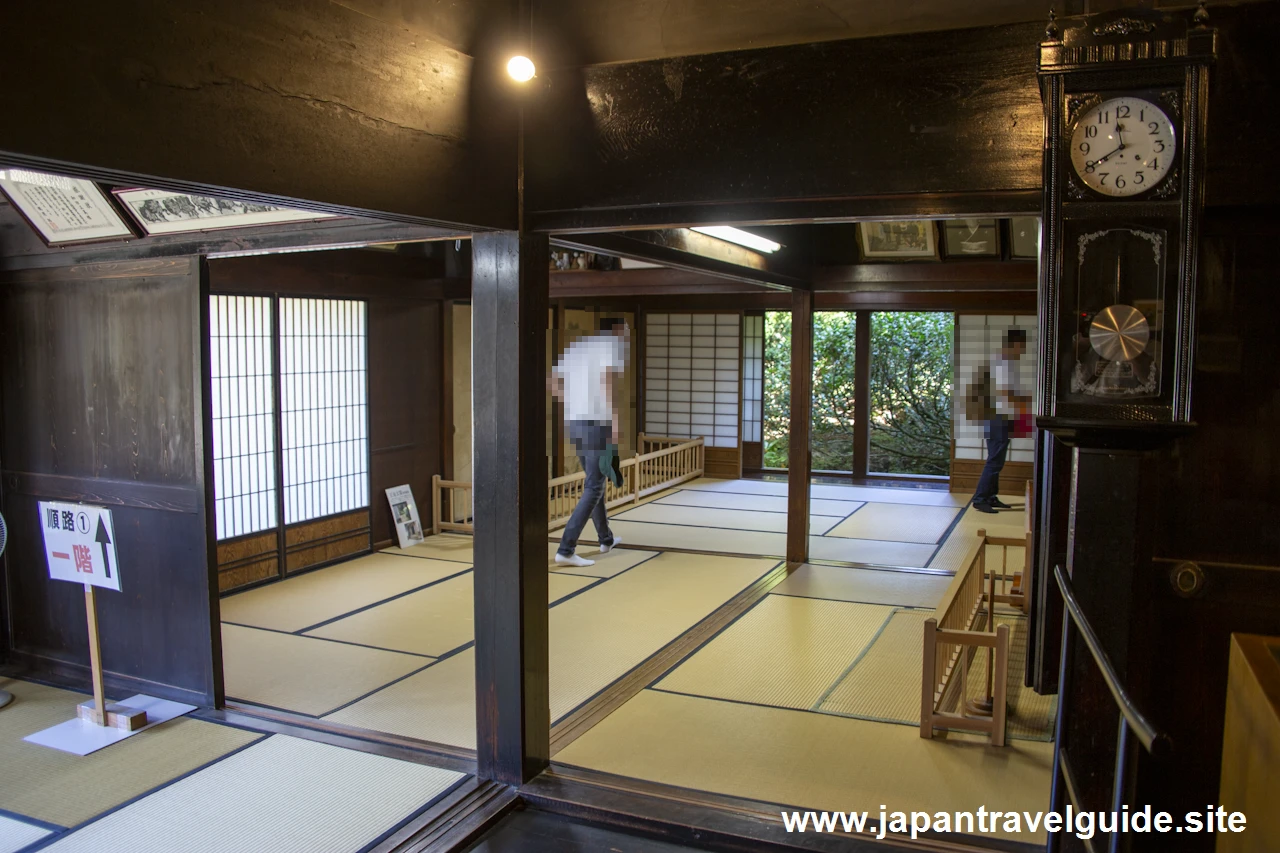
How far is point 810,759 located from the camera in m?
3.20

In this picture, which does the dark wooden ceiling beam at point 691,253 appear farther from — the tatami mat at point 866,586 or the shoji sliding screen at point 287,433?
the shoji sliding screen at point 287,433

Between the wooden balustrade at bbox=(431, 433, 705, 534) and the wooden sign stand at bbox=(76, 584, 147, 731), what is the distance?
2.28 meters

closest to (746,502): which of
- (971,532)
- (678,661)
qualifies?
(971,532)

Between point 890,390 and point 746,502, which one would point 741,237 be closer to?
point 746,502

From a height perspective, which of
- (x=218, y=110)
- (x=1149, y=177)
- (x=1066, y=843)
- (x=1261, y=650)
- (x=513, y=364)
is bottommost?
(x=1066, y=843)

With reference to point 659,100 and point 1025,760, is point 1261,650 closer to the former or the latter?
point 1025,760

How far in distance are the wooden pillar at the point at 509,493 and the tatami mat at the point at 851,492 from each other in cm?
635

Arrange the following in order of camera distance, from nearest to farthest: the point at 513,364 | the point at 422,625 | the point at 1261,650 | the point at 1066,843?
the point at 1066,843
the point at 1261,650
the point at 513,364
the point at 422,625

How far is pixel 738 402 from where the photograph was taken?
10.6 meters

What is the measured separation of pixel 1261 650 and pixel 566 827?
194cm

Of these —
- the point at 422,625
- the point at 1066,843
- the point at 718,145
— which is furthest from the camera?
the point at 422,625

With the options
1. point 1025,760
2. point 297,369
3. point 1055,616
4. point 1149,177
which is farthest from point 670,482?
point 1149,177

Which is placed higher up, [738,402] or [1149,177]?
[1149,177]

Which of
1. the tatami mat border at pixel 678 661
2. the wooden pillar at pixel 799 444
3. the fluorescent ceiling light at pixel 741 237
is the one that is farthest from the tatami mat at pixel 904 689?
the fluorescent ceiling light at pixel 741 237
